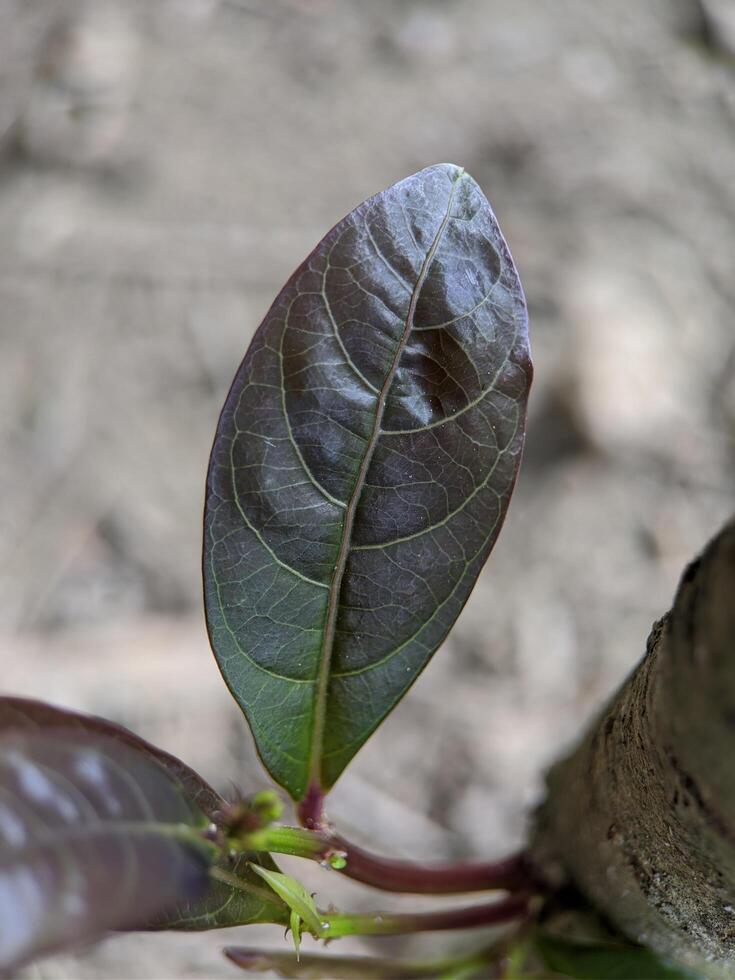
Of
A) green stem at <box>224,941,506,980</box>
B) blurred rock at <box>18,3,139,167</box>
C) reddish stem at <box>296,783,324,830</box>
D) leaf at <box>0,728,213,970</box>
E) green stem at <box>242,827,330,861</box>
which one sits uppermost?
blurred rock at <box>18,3,139,167</box>

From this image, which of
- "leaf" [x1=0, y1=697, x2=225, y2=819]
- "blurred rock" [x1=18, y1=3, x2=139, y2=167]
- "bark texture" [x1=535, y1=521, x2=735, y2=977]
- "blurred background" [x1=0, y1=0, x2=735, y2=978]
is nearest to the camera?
"bark texture" [x1=535, y1=521, x2=735, y2=977]

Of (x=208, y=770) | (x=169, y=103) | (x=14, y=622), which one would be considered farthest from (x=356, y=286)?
(x=169, y=103)

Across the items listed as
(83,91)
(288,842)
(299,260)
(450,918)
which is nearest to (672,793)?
(288,842)

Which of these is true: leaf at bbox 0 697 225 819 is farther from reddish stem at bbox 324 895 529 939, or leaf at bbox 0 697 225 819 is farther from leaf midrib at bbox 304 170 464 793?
reddish stem at bbox 324 895 529 939

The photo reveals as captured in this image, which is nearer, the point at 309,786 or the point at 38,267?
the point at 309,786

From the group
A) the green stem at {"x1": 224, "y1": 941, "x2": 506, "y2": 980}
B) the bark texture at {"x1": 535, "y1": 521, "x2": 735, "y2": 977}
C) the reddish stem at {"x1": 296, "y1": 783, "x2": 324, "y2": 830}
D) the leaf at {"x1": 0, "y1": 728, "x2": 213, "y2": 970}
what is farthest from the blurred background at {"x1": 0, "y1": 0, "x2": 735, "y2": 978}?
the leaf at {"x1": 0, "y1": 728, "x2": 213, "y2": 970}

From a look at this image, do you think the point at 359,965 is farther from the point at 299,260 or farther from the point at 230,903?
the point at 299,260

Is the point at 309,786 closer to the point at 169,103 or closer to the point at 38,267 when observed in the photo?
the point at 38,267

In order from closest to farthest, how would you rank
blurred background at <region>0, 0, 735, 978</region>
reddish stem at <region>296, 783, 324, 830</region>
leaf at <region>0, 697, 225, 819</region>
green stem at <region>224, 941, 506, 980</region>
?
leaf at <region>0, 697, 225, 819</region>
reddish stem at <region>296, 783, 324, 830</region>
green stem at <region>224, 941, 506, 980</region>
blurred background at <region>0, 0, 735, 978</region>
